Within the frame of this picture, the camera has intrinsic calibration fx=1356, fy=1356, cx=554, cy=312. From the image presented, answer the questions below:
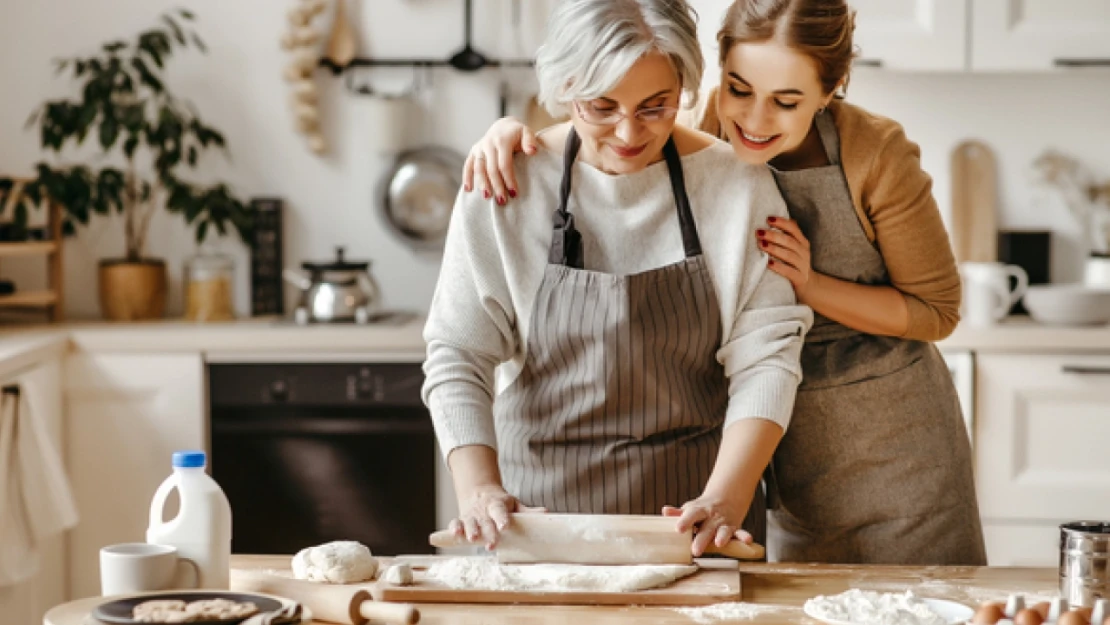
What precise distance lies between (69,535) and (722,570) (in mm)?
2060

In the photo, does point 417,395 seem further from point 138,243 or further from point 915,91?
point 915,91

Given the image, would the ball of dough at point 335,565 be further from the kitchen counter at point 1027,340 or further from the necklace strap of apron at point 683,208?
the kitchen counter at point 1027,340

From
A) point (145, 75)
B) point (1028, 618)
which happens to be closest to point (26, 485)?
point (145, 75)

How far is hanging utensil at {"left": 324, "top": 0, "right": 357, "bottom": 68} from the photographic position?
342cm

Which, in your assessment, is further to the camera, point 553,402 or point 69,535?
point 69,535

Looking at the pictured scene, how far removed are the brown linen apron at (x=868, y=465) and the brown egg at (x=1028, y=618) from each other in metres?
0.57

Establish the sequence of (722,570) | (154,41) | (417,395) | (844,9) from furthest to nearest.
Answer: (154,41) < (417,395) < (844,9) < (722,570)

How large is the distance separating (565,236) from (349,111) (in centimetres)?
201

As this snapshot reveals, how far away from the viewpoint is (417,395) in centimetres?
303

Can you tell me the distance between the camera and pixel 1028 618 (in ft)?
4.05

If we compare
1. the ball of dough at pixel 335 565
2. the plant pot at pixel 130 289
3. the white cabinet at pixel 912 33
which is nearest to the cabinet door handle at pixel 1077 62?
the white cabinet at pixel 912 33

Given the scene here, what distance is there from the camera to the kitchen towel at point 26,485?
2596mm

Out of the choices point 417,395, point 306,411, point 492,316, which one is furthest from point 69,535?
point 492,316

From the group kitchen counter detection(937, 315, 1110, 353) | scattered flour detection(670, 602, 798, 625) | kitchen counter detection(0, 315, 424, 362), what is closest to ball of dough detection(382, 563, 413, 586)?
scattered flour detection(670, 602, 798, 625)
